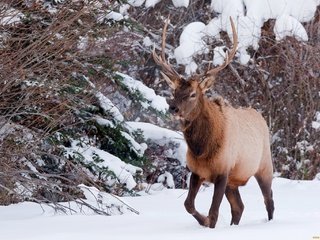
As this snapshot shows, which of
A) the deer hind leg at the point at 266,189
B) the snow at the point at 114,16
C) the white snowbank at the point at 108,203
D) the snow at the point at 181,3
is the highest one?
the snow at the point at 181,3

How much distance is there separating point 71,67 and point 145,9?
8086mm

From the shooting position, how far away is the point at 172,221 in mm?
8852

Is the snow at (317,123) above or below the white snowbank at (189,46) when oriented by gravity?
below

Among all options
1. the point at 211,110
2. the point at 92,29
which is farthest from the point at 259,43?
the point at 211,110

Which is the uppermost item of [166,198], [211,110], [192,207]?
A: [211,110]

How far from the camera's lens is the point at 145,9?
18922 mm

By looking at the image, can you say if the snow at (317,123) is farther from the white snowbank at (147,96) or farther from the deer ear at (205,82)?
the deer ear at (205,82)

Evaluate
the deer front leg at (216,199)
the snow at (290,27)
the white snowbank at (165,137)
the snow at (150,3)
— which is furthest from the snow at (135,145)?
the snow at (150,3)

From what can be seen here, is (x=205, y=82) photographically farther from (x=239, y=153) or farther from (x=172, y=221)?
(x=172, y=221)

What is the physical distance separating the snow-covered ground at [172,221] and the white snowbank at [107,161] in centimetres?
31

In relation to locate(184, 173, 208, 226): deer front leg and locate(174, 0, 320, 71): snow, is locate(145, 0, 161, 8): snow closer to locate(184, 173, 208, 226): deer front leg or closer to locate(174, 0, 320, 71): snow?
locate(174, 0, 320, 71): snow

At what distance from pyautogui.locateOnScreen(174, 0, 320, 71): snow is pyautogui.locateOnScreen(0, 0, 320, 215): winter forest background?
0.08 ft

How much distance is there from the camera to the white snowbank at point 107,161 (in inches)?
469

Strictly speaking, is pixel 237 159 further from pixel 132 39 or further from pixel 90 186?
pixel 132 39
